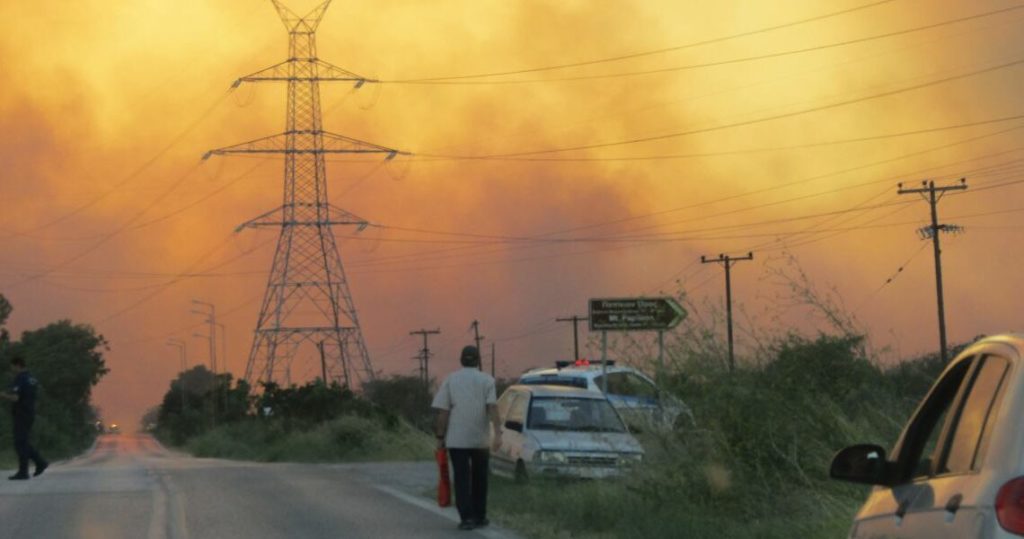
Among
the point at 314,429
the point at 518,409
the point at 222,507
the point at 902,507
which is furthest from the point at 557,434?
the point at 314,429

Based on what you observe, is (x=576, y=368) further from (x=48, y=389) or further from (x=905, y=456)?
(x=48, y=389)

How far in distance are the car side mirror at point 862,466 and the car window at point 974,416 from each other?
0.44 m

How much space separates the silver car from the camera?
2055 cm

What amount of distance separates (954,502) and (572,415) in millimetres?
17077

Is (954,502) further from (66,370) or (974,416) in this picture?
(66,370)

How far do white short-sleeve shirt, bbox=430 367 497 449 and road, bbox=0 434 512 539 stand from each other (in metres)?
0.93

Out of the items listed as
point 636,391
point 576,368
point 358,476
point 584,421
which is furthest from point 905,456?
point 576,368

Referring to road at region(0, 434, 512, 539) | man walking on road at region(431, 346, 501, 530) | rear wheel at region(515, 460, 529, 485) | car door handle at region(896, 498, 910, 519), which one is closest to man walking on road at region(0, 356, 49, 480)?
road at region(0, 434, 512, 539)

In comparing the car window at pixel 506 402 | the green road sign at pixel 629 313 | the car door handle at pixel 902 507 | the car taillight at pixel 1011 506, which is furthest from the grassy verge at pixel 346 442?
the car taillight at pixel 1011 506

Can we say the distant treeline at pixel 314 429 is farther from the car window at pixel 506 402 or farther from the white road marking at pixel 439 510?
the white road marking at pixel 439 510

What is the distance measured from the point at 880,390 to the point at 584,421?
21.9 ft

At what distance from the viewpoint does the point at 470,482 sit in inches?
632

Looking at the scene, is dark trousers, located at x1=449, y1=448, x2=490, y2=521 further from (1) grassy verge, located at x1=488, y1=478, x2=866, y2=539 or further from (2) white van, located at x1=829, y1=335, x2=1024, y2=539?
(2) white van, located at x1=829, y1=335, x2=1024, y2=539

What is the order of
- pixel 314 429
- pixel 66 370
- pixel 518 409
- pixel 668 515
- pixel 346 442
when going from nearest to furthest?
1. pixel 668 515
2. pixel 518 409
3. pixel 346 442
4. pixel 314 429
5. pixel 66 370
